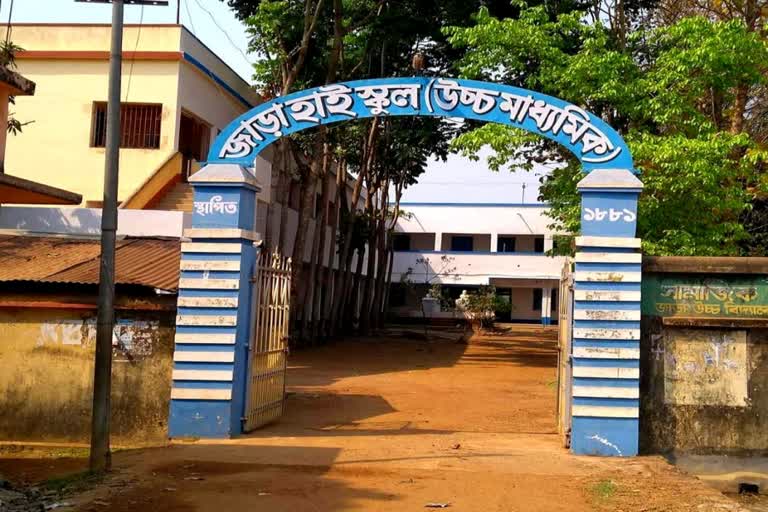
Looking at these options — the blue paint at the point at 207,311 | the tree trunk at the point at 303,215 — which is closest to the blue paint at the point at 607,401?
the blue paint at the point at 207,311

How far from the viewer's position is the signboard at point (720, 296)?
10.6 meters

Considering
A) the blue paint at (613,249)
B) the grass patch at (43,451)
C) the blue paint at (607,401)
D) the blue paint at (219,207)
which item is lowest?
the grass patch at (43,451)

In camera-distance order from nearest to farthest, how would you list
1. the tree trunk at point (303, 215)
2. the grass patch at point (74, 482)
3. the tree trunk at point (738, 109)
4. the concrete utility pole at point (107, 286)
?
the grass patch at point (74, 482), the concrete utility pole at point (107, 286), the tree trunk at point (738, 109), the tree trunk at point (303, 215)

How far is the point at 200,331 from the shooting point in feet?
35.8

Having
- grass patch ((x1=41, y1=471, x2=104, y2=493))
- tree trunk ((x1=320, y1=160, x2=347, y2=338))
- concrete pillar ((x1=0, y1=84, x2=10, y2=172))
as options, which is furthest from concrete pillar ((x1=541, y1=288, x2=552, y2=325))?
concrete pillar ((x1=0, y1=84, x2=10, y2=172))

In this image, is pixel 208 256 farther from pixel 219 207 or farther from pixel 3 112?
pixel 3 112

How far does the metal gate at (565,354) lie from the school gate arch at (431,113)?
292 millimetres

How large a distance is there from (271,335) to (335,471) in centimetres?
328

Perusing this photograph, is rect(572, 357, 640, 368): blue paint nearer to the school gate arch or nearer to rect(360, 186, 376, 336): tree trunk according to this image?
the school gate arch

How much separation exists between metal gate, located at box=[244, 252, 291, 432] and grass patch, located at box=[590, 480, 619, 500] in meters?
4.65

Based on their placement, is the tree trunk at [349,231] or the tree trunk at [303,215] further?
the tree trunk at [349,231]

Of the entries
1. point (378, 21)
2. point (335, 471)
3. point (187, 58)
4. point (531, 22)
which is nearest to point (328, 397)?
point (335, 471)

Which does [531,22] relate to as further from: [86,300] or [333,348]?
[333,348]

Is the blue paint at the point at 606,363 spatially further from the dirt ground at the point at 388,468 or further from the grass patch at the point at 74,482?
the grass patch at the point at 74,482
